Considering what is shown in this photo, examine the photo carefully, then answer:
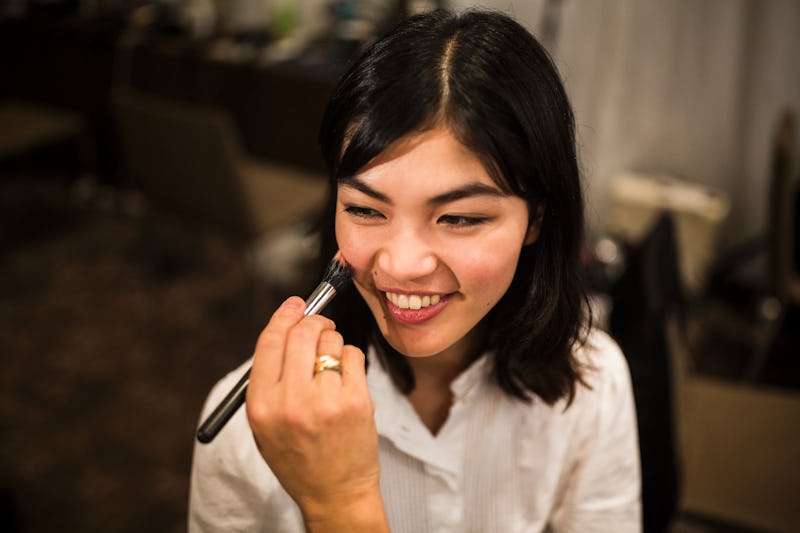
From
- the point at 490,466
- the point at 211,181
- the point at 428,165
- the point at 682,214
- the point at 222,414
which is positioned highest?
the point at 428,165

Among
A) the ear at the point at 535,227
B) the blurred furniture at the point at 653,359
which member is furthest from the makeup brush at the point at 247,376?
the blurred furniture at the point at 653,359

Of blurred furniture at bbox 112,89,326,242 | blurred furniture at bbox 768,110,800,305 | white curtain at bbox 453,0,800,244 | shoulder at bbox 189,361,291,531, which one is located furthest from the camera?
white curtain at bbox 453,0,800,244

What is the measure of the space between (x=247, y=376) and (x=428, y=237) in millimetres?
223

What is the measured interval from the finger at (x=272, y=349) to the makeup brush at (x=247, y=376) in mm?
37

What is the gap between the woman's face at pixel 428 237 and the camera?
67 centimetres

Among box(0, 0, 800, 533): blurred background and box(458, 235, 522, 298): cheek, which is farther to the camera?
box(0, 0, 800, 533): blurred background

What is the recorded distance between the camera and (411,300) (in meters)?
0.73

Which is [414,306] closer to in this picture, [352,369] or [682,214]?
[352,369]

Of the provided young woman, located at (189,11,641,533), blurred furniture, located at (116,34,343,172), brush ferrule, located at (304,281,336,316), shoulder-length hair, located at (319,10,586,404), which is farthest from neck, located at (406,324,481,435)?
blurred furniture, located at (116,34,343,172)

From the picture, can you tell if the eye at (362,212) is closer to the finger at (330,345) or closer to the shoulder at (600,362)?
the finger at (330,345)

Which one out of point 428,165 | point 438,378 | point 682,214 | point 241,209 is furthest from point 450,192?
point 682,214

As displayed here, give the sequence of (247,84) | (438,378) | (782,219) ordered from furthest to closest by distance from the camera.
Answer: (247,84)
(782,219)
(438,378)

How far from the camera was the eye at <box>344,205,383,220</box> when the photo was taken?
2.34 ft

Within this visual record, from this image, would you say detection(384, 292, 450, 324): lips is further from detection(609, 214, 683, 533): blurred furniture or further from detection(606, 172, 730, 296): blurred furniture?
detection(606, 172, 730, 296): blurred furniture
